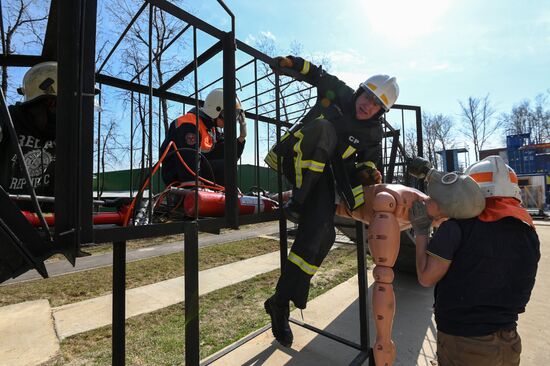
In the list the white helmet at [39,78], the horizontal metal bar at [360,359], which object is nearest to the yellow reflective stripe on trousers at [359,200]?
the horizontal metal bar at [360,359]

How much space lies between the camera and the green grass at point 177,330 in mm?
2924

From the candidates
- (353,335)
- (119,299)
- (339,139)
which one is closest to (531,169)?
(353,335)

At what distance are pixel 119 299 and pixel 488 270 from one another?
7.00 feet

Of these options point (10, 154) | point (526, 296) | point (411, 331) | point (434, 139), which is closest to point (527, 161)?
point (434, 139)

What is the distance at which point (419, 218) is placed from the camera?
2250mm

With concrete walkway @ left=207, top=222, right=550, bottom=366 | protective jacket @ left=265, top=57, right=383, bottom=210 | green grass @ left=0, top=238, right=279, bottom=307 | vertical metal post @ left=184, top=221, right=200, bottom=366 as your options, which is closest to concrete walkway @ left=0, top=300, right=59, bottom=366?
green grass @ left=0, top=238, right=279, bottom=307

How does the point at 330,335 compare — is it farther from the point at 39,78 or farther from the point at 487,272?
the point at 39,78

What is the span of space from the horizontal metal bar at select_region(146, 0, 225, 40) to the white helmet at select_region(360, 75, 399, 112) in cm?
120

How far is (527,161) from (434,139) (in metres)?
16.7

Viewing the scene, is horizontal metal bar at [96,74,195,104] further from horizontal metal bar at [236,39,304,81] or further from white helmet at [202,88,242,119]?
horizontal metal bar at [236,39,304,81]

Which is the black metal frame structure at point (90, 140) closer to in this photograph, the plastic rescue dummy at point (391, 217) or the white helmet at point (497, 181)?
the plastic rescue dummy at point (391, 217)

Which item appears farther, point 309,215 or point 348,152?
point 348,152

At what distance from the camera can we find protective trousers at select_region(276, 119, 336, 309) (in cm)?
197

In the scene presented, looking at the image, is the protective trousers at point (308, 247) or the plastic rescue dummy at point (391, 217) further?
the protective trousers at point (308, 247)
